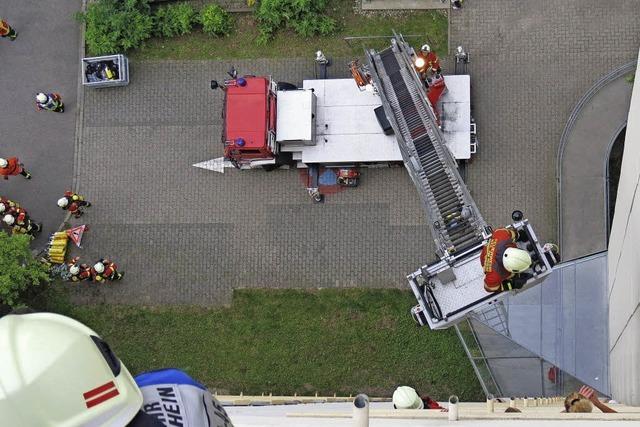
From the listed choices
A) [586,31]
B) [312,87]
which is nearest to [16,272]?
[312,87]

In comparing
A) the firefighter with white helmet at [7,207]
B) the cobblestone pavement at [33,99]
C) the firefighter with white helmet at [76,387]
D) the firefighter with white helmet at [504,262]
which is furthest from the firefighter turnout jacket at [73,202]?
the firefighter with white helmet at [76,387]

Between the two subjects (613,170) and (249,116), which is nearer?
(249,116)

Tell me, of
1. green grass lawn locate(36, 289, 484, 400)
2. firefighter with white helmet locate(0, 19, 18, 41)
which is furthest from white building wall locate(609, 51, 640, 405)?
firefighter with white helmet locate(0, 19, 18, 41)

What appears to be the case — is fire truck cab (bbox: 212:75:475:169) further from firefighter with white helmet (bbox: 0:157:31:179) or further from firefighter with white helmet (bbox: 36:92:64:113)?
firefighter with white helmet (bbox: 0:157:31:179)

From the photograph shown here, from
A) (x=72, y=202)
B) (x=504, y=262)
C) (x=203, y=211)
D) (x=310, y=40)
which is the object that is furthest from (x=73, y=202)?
(x=504, y=262)

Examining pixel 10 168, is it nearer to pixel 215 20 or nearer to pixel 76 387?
pixel 215 20

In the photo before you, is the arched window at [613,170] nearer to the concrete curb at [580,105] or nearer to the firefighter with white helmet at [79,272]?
the concrete curb at [580,105]
